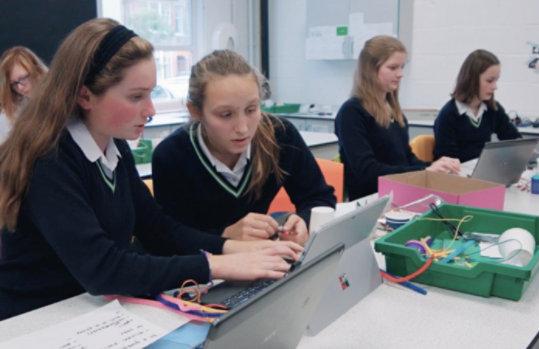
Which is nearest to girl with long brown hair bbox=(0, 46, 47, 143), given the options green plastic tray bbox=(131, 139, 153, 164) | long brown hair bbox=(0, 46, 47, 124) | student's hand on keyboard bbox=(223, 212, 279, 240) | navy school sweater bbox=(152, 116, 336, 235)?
long brown hair bbox=(0, 46, 47, 124)

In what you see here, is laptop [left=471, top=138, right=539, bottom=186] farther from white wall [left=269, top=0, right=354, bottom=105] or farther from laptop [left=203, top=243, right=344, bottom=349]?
white wall [left=269, top=0, right=354, bottom=105]

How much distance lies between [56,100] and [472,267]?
38.0 inches

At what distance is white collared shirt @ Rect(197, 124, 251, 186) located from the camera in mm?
1566

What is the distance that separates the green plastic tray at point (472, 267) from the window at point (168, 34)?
3529mm

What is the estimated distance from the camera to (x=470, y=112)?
9.95 feet

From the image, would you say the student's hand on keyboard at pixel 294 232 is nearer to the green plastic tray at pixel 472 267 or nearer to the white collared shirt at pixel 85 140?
the green plastic tray at pixel 472 267

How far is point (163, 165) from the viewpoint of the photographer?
1.57 metres

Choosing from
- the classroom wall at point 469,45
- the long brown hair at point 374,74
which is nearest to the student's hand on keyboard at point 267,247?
the long brown hair at point 374,74

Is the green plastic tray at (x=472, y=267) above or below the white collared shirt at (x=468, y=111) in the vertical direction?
below

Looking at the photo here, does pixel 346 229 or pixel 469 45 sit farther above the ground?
pixel 469 45

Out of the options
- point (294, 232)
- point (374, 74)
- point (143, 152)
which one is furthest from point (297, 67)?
point (294, 232)

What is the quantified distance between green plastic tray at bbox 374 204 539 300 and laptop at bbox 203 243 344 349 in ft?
1.36

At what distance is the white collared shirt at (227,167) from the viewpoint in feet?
5.14

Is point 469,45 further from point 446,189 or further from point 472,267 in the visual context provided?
point 472,267
